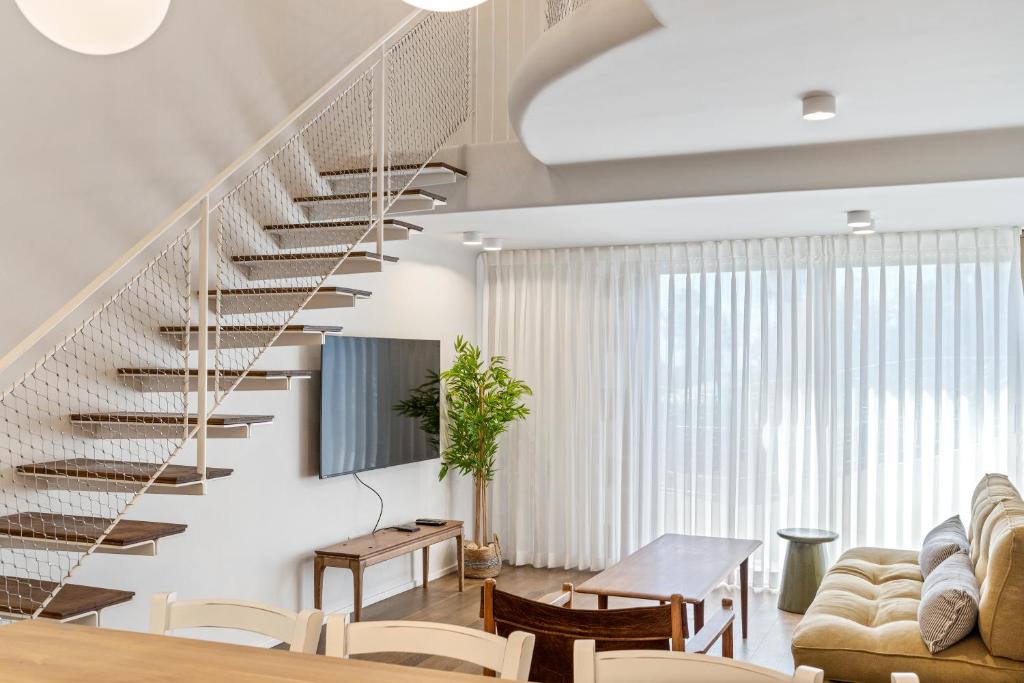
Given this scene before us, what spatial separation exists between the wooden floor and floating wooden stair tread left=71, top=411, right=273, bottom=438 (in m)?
1.84

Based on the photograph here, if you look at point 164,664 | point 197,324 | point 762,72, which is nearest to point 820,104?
point 762,72

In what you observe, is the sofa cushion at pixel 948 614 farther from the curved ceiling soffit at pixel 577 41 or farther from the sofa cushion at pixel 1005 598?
the curved ceiling soffit at pixel 577 41

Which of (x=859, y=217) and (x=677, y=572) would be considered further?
(x=859, y=217)

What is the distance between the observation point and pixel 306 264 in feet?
14.7

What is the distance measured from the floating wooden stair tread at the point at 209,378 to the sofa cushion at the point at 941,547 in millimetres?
3145

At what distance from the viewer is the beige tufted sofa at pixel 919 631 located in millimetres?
3377

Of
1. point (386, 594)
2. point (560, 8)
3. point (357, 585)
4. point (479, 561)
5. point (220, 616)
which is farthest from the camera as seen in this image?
point (479, 561)

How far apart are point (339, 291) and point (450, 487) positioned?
3601mm

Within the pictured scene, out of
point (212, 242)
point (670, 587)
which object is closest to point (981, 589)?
point (670, 587)

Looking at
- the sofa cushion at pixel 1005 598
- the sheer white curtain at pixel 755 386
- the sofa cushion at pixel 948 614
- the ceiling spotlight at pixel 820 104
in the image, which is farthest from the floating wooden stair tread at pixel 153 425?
the sheer white curtain at pixel 755 386

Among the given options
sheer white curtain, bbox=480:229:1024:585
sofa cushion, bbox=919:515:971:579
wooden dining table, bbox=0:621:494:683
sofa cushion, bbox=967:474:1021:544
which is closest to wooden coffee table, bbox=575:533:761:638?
sofa cushion, bbox=919:515:971:579

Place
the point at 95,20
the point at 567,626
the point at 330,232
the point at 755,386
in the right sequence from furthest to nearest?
1. the point at 755,386
2. the point at 330,232
3. the point at 567,626
4. the point at 95,20

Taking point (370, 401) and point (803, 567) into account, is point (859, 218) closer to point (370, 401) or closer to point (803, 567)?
point (803, 567)

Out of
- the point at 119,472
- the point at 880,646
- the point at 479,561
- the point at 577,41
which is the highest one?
the point at 577,41
